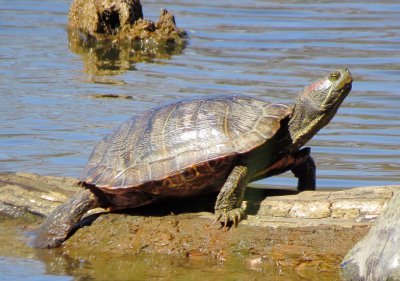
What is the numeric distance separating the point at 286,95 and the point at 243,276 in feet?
19.8

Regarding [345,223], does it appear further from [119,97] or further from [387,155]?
[119,97]

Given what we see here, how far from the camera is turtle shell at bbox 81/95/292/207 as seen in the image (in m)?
5.96

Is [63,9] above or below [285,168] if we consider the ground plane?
below

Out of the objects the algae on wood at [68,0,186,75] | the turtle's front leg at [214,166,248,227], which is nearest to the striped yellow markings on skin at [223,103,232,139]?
the turtle's front leg at [214,166,248,227]

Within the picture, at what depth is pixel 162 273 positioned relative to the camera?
233 inches

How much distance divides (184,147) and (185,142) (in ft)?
0.12

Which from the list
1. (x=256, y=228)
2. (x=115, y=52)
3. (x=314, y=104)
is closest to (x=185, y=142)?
(x=256, y=228)

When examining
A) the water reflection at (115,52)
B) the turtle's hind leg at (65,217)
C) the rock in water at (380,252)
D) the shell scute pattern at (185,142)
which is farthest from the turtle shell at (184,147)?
the water reflection at (115,52)

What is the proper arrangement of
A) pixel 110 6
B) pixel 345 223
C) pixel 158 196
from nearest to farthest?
pixel 345 223, pixel 158 196, pixel 110 6

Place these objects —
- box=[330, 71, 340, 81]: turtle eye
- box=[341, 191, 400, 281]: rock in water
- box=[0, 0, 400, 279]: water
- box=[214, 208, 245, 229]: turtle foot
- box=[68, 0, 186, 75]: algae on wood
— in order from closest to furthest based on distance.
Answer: box=[341, 191, 400, 281]: rock in water → box=[214, 208, 245, 229]: turtle foot → box=[330, 71, 340, 81]: turtle eye → box=[0, 0, 400, 279]: water → box=[68, 0, 186, 75]: algae on wood

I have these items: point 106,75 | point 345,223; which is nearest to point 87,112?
point 106,75

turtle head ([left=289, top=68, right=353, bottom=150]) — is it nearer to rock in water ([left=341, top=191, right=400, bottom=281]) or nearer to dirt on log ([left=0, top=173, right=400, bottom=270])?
dirt on log ([left=0, top=173, right=400, bottom=270])

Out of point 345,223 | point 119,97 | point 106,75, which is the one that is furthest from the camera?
point 106,75

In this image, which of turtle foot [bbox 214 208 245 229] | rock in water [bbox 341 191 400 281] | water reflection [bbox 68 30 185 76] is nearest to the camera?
rock in water [bbox 341 191 400 281]
